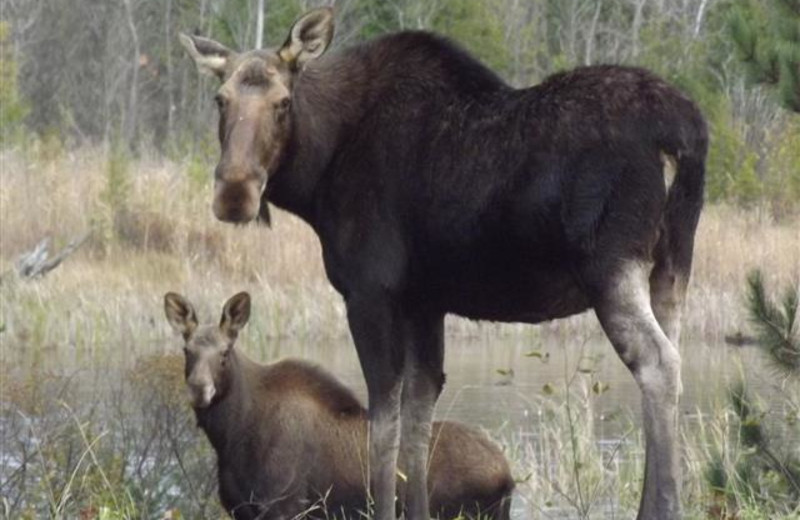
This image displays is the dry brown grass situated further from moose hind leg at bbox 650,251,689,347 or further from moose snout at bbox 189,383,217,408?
moose hind leg at bbox 650,251,689,347

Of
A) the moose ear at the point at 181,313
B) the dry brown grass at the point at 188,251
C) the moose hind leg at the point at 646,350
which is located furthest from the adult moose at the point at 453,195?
the dry brown grass at the point at 188,251

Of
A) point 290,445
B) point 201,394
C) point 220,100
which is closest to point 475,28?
point 290,445

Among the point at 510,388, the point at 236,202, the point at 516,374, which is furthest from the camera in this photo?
the point at 516,374

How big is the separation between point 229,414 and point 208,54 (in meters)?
2.15

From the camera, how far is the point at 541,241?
24.6 ft

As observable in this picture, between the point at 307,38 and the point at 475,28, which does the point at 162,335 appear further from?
the point at 475,28

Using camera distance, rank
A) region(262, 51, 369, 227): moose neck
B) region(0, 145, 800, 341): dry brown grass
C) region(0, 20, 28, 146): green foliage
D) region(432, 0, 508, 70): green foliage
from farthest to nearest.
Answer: region(432, 0, 508, 70): green foliage → region(0, 20, 28, 146): green foliage → region(0, 145, 800, 341): dry brown grass → region(262, 51, 369, 227): moose neck

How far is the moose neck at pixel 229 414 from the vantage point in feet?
32.0

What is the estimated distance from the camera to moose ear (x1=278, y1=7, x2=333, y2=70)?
26.8 ft

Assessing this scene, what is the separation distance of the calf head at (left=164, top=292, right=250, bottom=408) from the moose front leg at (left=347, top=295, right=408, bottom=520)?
1.41 meters

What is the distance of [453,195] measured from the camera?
7773mm

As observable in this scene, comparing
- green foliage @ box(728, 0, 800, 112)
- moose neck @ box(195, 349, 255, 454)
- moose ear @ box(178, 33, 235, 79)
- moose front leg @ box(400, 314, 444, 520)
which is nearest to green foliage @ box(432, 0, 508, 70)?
moose neck @ box(195, 349, 255, 454)

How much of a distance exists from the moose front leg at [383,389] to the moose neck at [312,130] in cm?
52

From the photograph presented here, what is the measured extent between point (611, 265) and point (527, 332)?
49.0 ft
